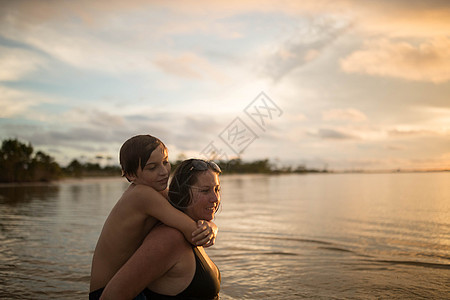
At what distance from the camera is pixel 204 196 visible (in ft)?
7.88

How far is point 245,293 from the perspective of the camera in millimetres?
5117

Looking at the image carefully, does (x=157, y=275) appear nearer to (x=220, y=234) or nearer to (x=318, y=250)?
(x=318, y=250)

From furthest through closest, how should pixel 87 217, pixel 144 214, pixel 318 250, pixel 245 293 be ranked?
pixel 87 217 → pixel 318 250 → pixel 245 293 → pixel 144 214

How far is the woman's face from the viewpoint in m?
2.36

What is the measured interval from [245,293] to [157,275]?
3289 mm

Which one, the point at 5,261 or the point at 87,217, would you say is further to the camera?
the point at 87,217

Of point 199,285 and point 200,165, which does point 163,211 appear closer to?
point 200,165

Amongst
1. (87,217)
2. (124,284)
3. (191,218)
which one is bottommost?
(87,217)

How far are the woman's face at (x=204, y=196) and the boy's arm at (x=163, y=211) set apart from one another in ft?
0.52

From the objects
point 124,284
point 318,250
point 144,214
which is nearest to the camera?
point 124,284

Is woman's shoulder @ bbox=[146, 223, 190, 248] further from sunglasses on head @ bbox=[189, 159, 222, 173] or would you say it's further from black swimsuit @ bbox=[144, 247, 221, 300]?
sunglasses on head @ bbox=[189, 159, 222, 173]

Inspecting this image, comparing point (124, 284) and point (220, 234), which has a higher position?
point (124, 284)

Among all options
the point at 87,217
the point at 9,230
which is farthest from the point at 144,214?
the point at 87,217

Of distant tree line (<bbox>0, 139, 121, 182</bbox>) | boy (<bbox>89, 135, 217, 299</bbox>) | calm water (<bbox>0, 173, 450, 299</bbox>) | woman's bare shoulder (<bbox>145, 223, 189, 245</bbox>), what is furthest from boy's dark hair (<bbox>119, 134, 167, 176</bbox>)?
distant tree line (<bbox>0, 139, 121, 182</bbox>)
